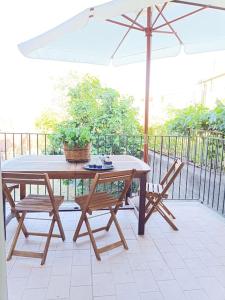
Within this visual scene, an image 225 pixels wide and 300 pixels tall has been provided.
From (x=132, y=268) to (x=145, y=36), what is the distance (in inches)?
110

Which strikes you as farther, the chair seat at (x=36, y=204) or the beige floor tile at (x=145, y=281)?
the chair seat at (x=36, y=204)

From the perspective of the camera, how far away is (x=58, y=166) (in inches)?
105

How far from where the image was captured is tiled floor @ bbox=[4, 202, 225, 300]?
1.84 m

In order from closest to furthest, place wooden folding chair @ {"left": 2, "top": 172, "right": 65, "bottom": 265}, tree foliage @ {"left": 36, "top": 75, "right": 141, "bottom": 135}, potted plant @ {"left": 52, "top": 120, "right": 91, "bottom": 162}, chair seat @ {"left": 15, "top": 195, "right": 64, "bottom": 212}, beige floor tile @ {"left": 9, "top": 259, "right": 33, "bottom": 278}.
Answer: beige floor tile @ {"left": 9, "top": 259, "right": 33, "bottom": 278} < wooden folding chair @ {"left": 2, "top": 172, "right": 65, "bottom": 265} < chair seat @ {"left": 15, "top": 195, "right": 64, "bottom": 212} < potted plant @ {"left": 52, "top": 120, "right": 91, "bottom": 162} < tree foliage @ {"left": 36, "top": 75, "right": 141, "bottom": 135}

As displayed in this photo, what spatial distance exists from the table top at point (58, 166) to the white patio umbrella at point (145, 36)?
31.1 inches

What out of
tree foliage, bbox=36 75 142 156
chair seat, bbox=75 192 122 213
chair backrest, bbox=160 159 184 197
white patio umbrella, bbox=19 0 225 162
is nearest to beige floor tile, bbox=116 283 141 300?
chair seat, bbox=75 192 122 213

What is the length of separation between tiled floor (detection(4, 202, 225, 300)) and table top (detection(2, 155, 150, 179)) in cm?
69

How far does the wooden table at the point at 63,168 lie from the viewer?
2.48 metres

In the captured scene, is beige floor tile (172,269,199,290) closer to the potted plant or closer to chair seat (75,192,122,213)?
chair seat (75,192,122,213)

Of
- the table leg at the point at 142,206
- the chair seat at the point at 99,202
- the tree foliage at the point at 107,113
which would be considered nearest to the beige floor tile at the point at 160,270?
the table leg at the point at 142,206

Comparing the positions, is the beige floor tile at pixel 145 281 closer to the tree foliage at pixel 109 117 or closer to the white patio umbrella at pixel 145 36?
the white patio umbrella at pixel 145 36

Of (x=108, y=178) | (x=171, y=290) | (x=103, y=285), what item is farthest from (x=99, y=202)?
(x=171, y=290)

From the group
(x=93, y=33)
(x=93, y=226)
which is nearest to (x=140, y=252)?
(x=93, y=226)

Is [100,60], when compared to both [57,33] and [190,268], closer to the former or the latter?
[57,33]
